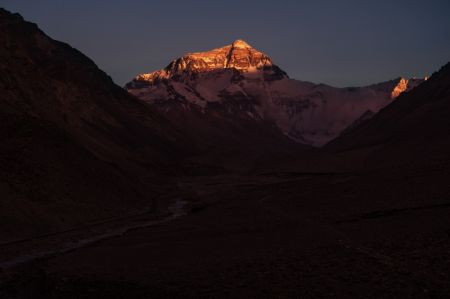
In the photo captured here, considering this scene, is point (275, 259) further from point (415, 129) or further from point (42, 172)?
point (415, 129)

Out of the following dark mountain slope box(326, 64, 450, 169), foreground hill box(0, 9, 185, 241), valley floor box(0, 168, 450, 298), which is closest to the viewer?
valley floor box(0, 168, 450, 298)

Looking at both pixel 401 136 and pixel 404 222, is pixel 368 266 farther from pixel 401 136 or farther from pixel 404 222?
pixel 401 136

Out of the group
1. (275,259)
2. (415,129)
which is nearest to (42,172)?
(275,259)

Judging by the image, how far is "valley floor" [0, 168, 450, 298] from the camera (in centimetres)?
2256

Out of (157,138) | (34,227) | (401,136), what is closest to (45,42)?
(157,138)

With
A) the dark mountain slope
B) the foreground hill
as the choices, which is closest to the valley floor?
the foreground hill

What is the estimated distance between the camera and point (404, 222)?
34.2 metres

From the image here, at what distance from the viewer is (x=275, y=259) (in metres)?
28.0

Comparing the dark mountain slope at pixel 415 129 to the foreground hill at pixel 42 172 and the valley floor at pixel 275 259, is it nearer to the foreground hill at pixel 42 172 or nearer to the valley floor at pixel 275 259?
the valley floor at pixel 275 259

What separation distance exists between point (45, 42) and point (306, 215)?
488 ft

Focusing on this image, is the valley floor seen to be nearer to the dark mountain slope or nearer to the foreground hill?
the foreground hill

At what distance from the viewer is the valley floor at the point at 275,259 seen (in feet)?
74.0

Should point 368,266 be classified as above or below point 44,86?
below

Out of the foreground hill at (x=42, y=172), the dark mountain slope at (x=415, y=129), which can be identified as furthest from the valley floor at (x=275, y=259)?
the dark mountain slope at (x=415, y=129)
